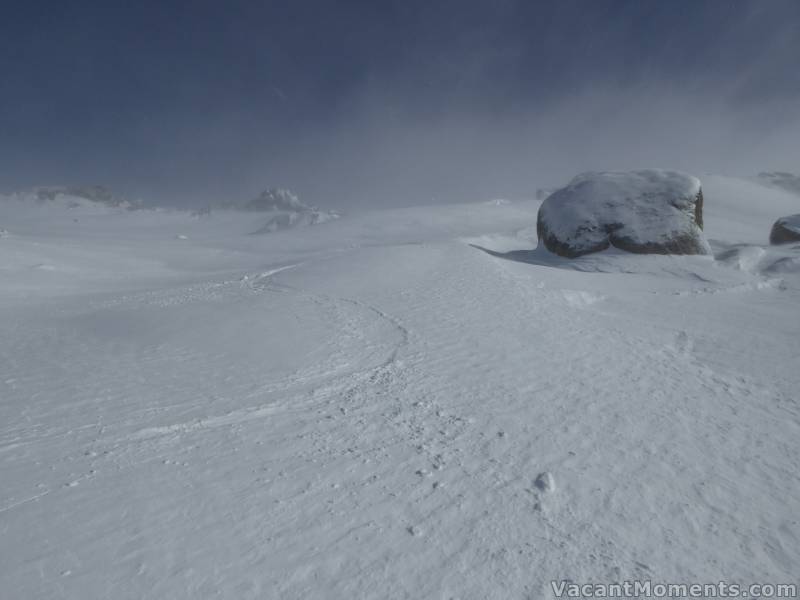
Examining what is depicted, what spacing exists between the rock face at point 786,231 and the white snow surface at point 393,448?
1646 cm

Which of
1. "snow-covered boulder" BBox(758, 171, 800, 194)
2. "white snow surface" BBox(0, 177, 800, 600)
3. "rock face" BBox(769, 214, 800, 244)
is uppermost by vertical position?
"snow-covered boulder" BBox(758, 171, 800, 194)

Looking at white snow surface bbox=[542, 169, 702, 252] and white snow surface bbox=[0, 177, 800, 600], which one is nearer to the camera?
white snow surface bbox=[0, 177, 800, 600]

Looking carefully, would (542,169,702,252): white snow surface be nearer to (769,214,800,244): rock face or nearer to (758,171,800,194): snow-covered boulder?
(769,214,800,244): rock face

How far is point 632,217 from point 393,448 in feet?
54.1

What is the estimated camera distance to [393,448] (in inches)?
169

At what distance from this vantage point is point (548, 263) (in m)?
17.3

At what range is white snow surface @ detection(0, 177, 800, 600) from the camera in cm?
293

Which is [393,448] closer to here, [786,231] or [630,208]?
[630,208]

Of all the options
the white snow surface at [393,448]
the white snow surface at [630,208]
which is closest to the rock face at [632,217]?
the white snow surface at [630,208]

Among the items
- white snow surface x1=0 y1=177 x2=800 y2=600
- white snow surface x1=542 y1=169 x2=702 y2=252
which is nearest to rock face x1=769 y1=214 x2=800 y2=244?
white snow surface x1=542 y1=169 x2=702 y2=252

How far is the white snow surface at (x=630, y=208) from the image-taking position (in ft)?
54.6

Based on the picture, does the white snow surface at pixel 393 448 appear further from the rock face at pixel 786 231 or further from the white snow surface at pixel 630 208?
the rock face at pixel 786 231

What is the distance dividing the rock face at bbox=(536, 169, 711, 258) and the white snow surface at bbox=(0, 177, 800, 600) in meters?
6.82

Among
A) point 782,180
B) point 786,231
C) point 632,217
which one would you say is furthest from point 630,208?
point 782,180
